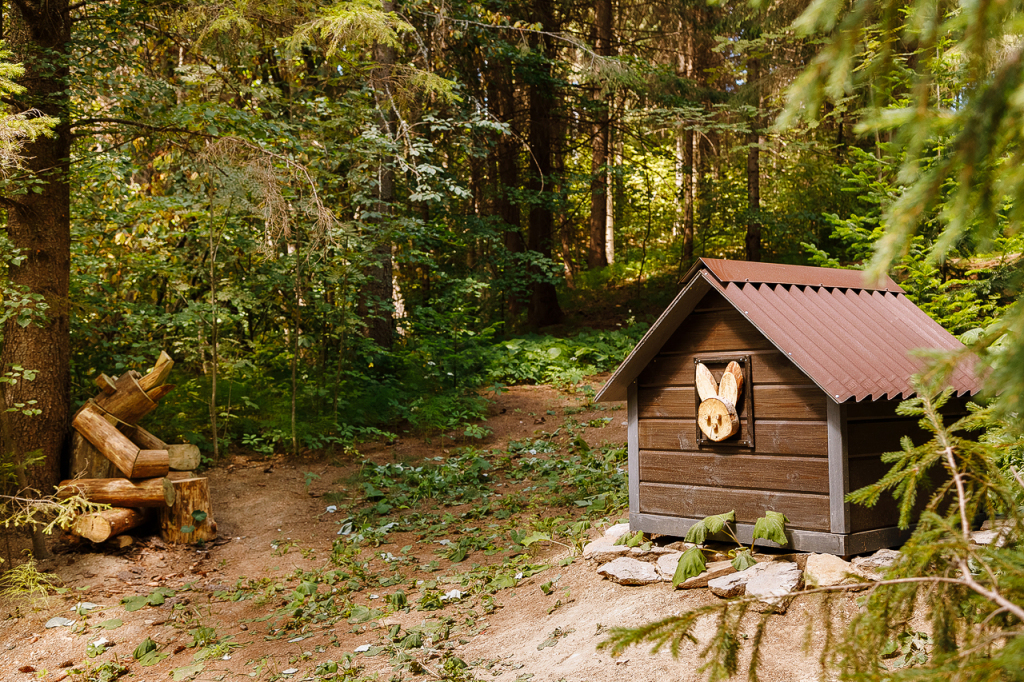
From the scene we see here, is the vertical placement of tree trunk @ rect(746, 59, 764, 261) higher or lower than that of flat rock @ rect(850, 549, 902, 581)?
higher

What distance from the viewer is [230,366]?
33.5 ft

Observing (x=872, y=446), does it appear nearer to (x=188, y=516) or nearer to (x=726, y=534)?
(x=726, y=534)

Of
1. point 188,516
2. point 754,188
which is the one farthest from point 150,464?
point 754,188

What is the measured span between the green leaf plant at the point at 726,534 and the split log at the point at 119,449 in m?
5.40

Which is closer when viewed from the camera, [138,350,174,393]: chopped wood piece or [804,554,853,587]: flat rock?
[804,554,853,587]: flat rock

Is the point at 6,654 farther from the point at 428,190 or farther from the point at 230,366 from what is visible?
the point at 428,190

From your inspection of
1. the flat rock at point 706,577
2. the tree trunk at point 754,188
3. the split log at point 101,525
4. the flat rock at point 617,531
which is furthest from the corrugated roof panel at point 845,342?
the tree trunk at point 754,188

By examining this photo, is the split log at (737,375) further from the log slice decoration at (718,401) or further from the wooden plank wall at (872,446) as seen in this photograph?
the wooden plank wall at (872,446)

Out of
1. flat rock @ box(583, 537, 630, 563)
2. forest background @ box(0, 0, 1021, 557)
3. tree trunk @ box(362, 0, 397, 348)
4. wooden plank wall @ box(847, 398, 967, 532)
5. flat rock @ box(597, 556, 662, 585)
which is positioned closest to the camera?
wooden plank wall @ box(847, 398, 967, 532)

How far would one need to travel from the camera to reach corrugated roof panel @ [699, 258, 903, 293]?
555cm

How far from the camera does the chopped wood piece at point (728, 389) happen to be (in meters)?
5.40

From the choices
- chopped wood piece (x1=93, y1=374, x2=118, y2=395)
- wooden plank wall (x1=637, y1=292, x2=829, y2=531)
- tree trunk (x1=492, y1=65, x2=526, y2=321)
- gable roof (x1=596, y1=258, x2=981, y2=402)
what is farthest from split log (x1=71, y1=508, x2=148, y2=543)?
tree trunk (x1=492, y1=65, x2=526, y2=321)

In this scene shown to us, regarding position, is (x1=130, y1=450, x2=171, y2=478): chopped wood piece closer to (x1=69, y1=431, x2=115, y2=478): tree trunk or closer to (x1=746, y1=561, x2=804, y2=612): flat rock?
(x1=69, y1=431, x2=115, y2=478): tree trunk

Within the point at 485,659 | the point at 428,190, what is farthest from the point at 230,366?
the point at 485,659
